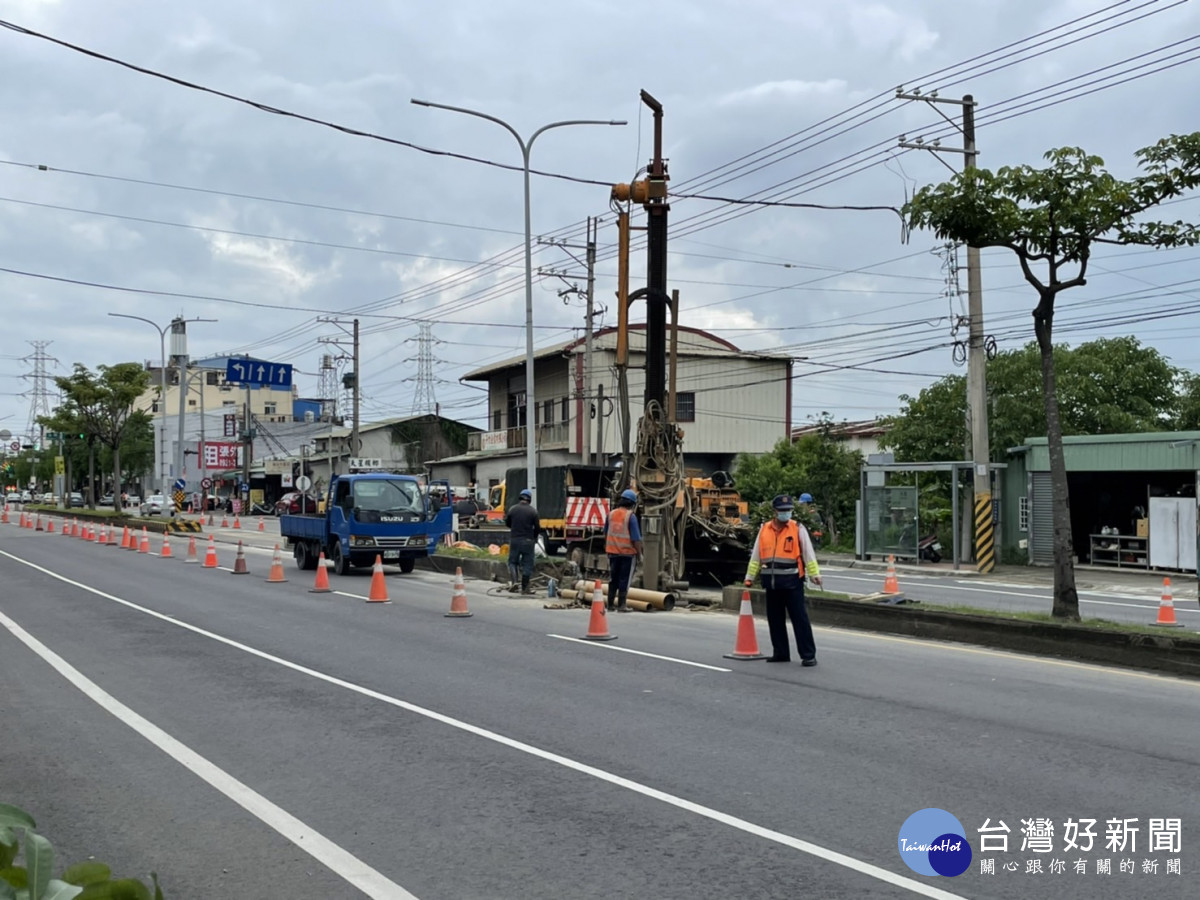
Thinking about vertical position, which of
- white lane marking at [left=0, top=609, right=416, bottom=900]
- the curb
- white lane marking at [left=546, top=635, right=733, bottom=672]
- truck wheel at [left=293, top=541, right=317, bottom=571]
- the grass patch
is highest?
truck wheel at [left=293, top=541, right=317, bottom=571]

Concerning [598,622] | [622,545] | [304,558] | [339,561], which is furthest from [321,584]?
[598,622]

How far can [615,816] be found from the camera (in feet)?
21.8

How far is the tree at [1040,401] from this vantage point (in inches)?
1396

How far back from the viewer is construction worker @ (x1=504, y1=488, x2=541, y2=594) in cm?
2038

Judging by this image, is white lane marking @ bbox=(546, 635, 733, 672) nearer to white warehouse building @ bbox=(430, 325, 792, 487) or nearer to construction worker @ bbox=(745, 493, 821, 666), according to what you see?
construction worker @ bbox=(745, 493, 821, 666)

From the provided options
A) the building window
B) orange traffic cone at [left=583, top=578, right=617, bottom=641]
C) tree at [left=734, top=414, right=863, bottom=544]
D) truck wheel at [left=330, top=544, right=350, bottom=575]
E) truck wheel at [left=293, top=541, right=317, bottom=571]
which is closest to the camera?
orange traffic cone at [left=583, top=578, right=617, bottom=641]

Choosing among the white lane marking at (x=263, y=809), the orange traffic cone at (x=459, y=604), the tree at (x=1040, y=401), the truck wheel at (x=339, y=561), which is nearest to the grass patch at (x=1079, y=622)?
the orange traffic cone at (x=459, y=604)

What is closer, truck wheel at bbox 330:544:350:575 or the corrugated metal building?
truck wheel at bbox 330:544:350:575

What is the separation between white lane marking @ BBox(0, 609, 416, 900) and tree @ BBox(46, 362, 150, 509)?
50801 mm

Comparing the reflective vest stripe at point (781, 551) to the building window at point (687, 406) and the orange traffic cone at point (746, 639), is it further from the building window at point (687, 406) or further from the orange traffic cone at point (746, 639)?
the building window at point (687, 406)

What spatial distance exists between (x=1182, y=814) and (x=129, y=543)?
121 ft

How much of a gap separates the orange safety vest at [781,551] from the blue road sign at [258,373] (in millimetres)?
60141

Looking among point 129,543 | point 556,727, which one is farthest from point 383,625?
point 129,543

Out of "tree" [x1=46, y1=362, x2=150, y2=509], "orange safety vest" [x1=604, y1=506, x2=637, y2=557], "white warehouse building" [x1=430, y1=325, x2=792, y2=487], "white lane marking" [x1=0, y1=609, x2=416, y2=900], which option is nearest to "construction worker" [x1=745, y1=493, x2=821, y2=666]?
"orange safety vest" [x1=604, y1=506, x2=637, y2=557]
